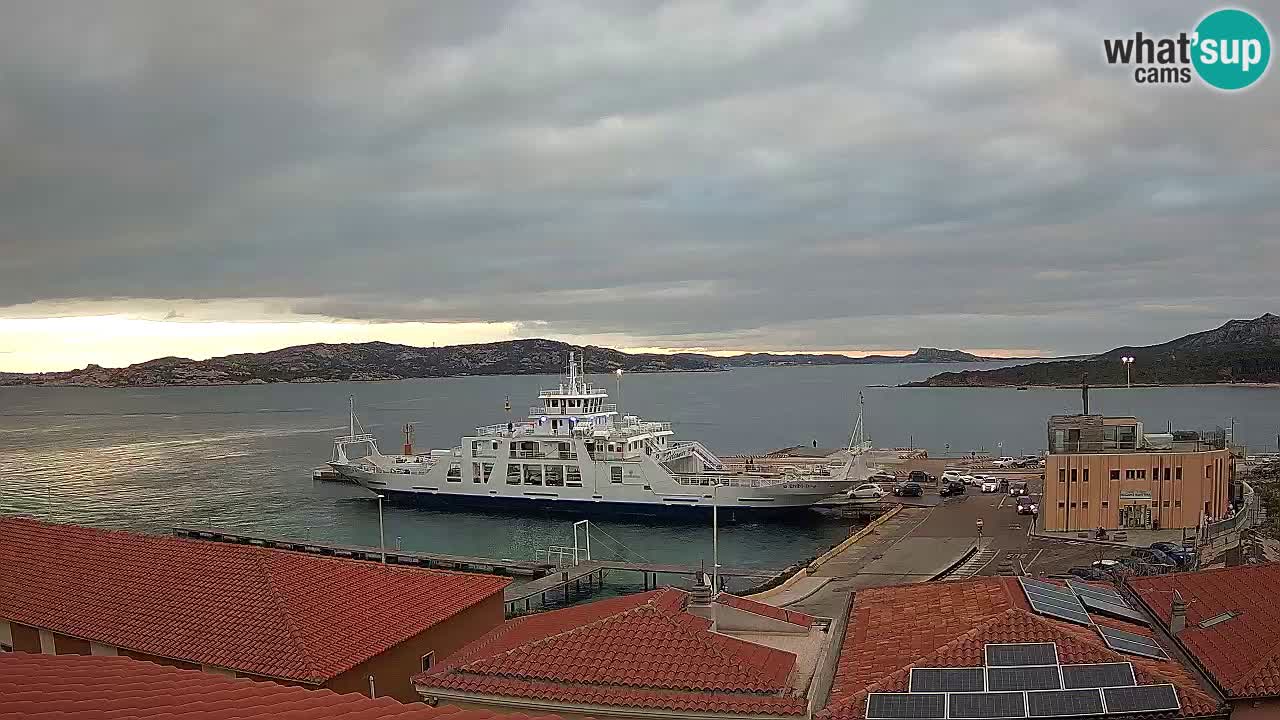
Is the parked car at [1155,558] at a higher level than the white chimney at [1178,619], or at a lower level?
lower

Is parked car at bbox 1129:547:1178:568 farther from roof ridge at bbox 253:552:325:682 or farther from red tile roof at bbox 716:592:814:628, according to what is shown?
roof ridge at bbox 253:552:325:682

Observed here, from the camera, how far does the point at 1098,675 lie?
8.47 metres

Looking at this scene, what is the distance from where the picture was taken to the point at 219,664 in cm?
1108

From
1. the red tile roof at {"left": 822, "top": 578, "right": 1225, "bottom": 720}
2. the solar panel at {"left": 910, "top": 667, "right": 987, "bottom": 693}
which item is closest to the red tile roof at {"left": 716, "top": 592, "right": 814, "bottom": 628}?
the red tile roof at {"left": 822, "top": 578, "right": 1225, "bottom": 720}

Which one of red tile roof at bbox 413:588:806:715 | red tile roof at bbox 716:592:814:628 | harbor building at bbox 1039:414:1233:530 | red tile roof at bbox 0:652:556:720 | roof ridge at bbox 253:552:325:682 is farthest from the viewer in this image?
harbor building at bbox 1039:414:1233:530

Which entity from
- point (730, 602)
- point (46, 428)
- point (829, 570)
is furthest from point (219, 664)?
point (46, 428)

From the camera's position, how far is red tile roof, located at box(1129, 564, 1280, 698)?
8.47m

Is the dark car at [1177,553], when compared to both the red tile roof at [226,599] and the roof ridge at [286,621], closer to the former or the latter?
the red tile roof at [226,599]

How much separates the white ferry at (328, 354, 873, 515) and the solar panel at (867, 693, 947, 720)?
111ft

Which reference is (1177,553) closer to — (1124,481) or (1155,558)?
(1155,558)

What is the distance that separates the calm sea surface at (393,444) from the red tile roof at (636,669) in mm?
26202

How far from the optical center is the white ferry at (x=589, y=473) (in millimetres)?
43312

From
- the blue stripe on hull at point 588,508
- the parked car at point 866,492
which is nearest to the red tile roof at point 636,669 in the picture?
the blue stripe on hull at point 588,508

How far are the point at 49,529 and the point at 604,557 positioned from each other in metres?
23.8
